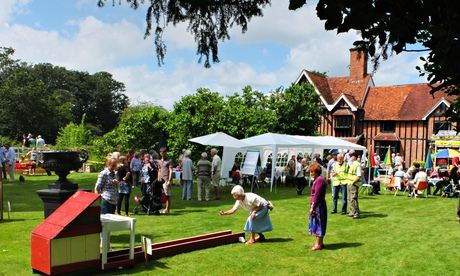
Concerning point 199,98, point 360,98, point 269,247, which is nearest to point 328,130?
point 360,98

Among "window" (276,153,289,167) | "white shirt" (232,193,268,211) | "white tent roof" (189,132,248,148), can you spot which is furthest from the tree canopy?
"white shirt" (232,193,268,211)

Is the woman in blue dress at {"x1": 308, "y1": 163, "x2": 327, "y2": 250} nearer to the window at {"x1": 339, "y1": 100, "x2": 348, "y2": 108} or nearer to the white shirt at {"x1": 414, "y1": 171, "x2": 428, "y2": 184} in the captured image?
the white shirt at {"x1": 414, "y1": 171, "x2": 428, "y2": 184}

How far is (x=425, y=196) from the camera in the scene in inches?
727

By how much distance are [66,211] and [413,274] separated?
5424mm

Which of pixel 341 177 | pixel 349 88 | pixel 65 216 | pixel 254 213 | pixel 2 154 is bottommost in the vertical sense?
pixel 254 213

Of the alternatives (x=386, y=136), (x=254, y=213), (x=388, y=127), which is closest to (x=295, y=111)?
(x=386, y=136)

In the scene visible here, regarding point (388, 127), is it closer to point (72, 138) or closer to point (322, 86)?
point (322, 86)

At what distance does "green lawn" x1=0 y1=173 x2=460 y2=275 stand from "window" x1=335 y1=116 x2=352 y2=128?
26953 mm

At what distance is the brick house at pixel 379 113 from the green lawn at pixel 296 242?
24828 millimetres

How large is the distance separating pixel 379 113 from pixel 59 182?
36.7 metres

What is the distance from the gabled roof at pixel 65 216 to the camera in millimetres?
6781

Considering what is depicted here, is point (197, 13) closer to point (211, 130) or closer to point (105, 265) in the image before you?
point (105, 265)

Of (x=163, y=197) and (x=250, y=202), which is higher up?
(x=250, y=202)

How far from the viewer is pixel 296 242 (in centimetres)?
953
